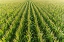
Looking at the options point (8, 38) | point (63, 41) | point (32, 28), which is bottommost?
point (63, 41)

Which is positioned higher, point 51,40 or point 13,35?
point 13,35

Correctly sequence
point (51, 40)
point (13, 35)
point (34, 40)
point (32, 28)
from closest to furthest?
point (51, 40) → point (34, 40) → point (13, 35) → point (32, 28)

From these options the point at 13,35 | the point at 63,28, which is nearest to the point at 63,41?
the point at 63,28

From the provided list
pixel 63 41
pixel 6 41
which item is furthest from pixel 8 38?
pixel 63 41

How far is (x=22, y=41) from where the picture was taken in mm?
9656

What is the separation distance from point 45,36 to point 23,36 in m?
1.83

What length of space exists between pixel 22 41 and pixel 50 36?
217 centimetres

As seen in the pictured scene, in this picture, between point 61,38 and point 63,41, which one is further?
point 61,38

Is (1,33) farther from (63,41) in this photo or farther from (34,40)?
(63,41)

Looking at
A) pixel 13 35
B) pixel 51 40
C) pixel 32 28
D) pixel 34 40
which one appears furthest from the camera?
pixel 32 28

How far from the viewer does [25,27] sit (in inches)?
482

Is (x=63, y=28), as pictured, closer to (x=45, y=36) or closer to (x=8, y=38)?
(x=45, y=36)

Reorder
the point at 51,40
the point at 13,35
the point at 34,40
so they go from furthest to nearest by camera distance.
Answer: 1. the point at 13,35
2. the point at 34,40
3. the point at 51,40

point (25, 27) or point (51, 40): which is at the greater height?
point (25, 27)
